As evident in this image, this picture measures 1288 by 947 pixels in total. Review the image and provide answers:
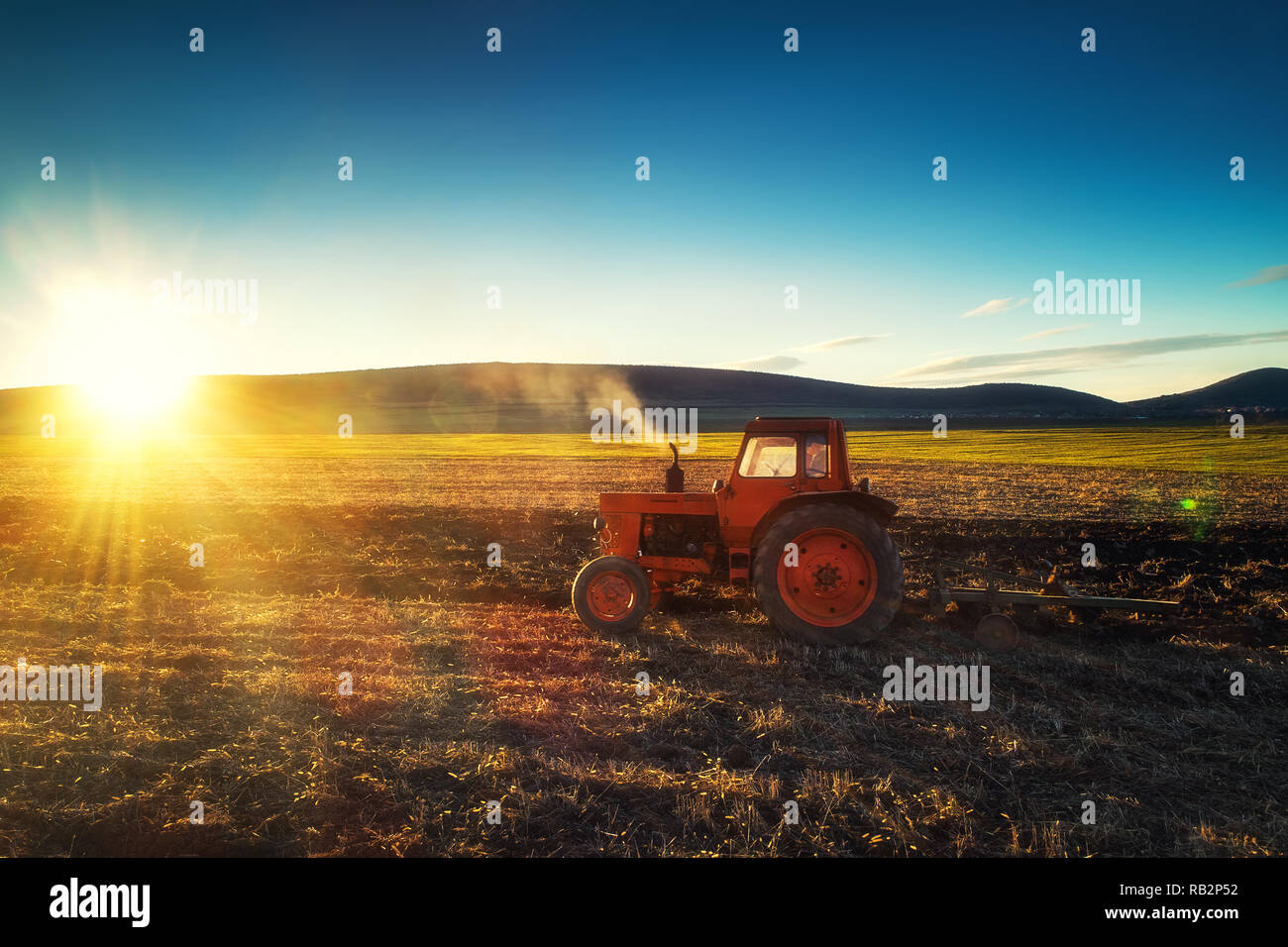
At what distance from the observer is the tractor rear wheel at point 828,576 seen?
6.89m

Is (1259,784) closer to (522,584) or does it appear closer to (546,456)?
(522,584)

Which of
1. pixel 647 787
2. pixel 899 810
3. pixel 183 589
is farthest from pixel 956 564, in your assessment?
pixel 183 589

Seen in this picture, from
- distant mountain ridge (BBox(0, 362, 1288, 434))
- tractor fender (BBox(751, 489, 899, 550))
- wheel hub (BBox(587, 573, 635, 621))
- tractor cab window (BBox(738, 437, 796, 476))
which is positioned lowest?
wheel hub (BBox(587, 573, 635, 621))

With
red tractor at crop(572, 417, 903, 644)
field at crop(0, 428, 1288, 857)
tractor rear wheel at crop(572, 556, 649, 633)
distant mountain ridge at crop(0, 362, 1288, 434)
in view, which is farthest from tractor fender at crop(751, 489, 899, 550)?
distant mountain ridge at crop(0, 362, 1288, 434)

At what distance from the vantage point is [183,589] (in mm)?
10250

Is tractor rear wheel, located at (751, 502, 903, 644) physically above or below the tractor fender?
below

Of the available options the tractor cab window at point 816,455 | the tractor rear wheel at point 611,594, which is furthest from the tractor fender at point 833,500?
the tractor rear wheel at point 611,594

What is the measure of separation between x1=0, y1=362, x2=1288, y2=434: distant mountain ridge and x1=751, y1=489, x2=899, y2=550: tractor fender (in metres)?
57.6

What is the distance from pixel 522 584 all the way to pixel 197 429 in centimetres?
7690

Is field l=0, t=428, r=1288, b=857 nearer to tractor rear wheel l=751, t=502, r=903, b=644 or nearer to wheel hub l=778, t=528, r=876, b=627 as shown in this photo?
tractor rear wheel l=751, t=502, r=903, b=644

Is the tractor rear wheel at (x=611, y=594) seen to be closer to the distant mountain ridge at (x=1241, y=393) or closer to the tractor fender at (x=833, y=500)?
the tractor fender at (x=833, y=500)

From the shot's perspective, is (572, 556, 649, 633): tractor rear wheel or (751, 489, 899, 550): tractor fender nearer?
(751, 489, 899, 550): tractor fender

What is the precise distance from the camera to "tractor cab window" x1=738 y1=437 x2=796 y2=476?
7336 mm
